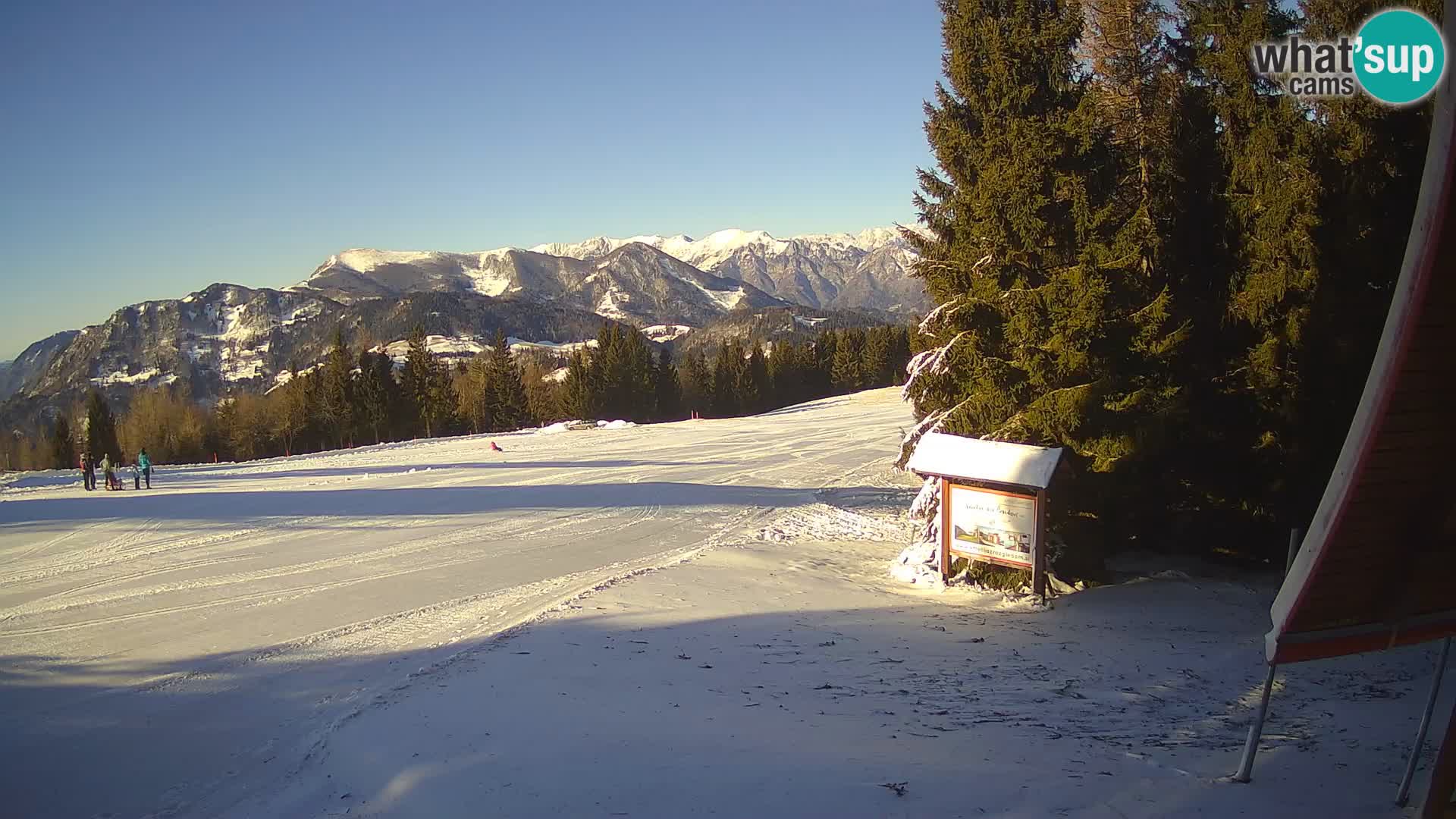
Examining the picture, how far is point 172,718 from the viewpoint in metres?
9.64

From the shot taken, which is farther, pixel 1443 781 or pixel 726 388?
pixel 726 388

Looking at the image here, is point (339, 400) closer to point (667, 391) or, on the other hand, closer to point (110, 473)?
point (667, 391)

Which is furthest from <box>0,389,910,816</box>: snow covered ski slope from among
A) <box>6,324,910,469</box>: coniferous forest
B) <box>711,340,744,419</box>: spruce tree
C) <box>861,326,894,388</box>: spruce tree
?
<box>861,326,894,388</box>: spruce tree

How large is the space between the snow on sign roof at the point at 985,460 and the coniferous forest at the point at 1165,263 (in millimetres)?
702

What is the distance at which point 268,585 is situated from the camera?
15.6m

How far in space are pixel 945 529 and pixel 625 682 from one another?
7.42 metres

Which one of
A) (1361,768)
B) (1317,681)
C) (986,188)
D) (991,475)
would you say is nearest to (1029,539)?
(991,475)

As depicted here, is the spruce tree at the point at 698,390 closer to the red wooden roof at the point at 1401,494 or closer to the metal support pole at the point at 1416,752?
the metal support pole at the point at 1416,752

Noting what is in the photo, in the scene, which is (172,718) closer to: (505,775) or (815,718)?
(505,775)

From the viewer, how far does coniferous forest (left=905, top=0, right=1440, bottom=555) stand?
46.2 feet

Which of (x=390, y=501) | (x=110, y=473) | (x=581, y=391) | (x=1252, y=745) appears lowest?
(x=1252, y=745)

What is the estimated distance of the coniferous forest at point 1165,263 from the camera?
46.2 feet

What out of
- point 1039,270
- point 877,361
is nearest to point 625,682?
point 1039,270

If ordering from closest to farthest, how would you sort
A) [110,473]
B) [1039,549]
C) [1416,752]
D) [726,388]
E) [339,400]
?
[1416,752], [1039,549], [110,473], [339,400], [726,388]
